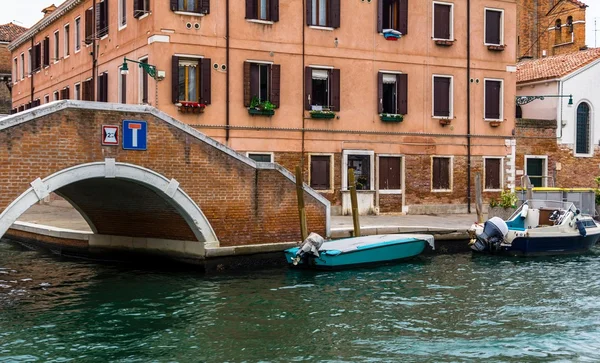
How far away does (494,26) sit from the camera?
80.0 ft

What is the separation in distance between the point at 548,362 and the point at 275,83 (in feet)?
42.3

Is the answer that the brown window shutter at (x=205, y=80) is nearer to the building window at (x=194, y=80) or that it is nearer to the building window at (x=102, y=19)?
the building window at (x=194, y=80)

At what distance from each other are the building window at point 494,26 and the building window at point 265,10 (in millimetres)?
6944

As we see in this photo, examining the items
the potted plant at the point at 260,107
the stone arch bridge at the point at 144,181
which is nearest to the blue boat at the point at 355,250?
the stone arch bridge at the point at 144,181

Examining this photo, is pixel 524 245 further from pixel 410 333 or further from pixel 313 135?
pixel 410 333

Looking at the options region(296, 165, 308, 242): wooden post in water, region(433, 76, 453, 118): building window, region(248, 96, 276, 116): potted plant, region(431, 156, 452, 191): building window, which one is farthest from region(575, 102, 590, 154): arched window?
region(296, 165, 308, 242): wooden post in water

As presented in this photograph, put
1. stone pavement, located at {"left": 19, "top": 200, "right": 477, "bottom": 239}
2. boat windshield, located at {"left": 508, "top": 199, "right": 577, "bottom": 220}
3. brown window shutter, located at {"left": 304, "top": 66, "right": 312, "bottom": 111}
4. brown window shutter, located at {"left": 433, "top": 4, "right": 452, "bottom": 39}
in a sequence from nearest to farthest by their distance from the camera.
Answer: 1. stone pavement, located at {"left": 19, "top": 200, "right": 477, "bottom": 239}
2. boat windshield, located at {"left": 508, "top": 199, "right": 577, "bottom": 220}
3. brown window shutter, located at {"left": 304, "top": 66, "right": 312, "bottom": 111}
4. brown window shutter, located at {"left": 433, "top": 4, "right": 452, "bottom": 39}

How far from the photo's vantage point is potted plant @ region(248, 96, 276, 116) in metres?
20.5

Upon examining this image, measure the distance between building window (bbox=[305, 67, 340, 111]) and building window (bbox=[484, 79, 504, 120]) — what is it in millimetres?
5095

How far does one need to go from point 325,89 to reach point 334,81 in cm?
33

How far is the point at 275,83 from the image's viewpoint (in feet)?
68.3

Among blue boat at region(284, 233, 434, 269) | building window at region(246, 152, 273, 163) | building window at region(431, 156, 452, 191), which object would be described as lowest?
blue boat at region(284, 233, 434, 269)

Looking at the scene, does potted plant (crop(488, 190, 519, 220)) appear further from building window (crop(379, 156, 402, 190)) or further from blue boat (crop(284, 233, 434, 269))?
blue boat (crop(284, 233, 434, 269))

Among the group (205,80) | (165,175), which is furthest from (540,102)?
(165,175)
